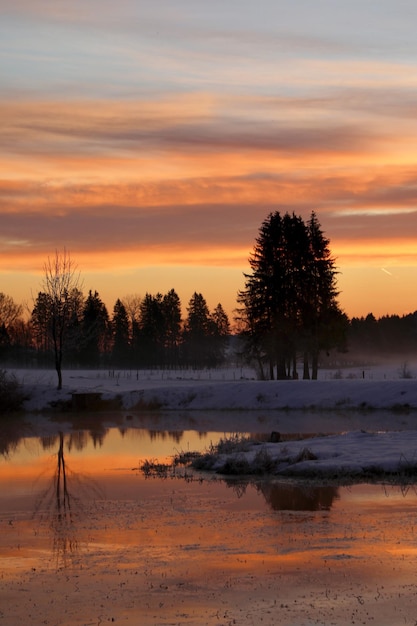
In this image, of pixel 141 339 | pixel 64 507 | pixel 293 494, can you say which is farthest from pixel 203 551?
pixel 141 339

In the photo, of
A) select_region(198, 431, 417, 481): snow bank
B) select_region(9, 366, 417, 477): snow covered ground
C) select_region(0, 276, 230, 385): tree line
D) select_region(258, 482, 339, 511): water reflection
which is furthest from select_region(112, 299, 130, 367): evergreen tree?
select_region(258, 482, 339, 511): water reflection

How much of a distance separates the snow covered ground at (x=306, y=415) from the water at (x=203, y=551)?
207 cm

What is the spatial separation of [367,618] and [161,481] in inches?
527

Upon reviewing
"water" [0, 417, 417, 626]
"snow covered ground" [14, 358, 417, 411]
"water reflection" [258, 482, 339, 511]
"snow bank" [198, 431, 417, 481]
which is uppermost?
"snow covered ground" [14, 358, 417, 411]

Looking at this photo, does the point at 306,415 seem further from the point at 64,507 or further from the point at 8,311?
the point at 8,311

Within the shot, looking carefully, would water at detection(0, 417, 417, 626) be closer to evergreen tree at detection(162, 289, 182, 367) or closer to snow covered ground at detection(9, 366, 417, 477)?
snow covered ground at detection(9, 366, 417, 477)

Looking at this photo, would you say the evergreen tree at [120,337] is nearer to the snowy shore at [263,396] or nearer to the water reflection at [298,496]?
the snowy shore at [263,396]

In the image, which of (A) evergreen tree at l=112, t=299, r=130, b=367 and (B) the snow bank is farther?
(A) evergreen tree at l=112, t=299, r=130, b=367

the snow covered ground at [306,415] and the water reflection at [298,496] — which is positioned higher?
the snow covered ground at [306,415]

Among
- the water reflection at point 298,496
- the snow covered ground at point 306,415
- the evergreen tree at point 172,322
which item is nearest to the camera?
the water reflection at point 298,496

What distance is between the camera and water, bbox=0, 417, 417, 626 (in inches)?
494

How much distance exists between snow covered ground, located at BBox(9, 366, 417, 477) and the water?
6.78 ft

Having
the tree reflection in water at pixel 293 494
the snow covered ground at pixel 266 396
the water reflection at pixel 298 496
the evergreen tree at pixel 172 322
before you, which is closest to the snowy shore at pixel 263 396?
the snow covered ground at pixel 266 396

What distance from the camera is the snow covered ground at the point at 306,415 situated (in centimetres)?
2595
